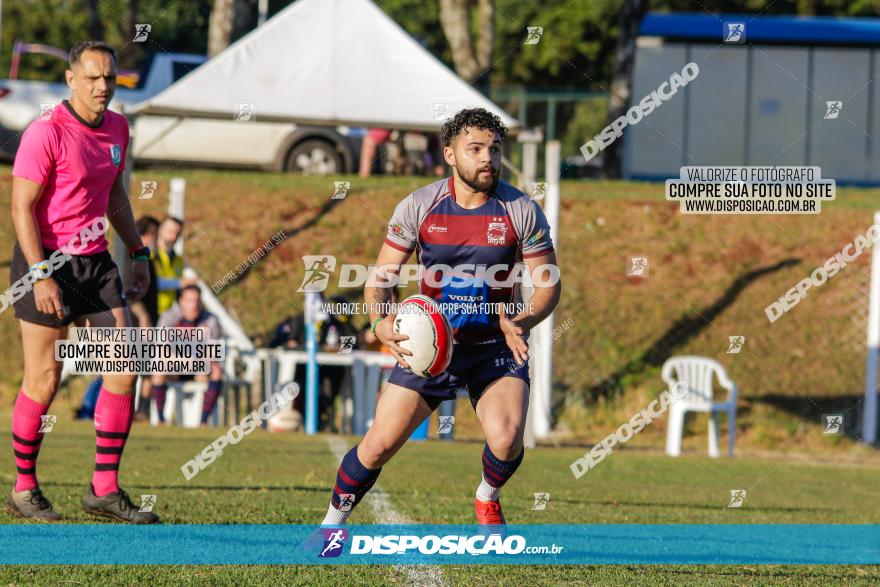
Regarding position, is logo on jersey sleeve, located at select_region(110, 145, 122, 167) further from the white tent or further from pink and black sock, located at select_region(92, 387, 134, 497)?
the white tent

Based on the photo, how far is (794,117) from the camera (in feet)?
90.0

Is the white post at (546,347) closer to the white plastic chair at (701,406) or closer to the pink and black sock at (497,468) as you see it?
the white plastic chair at (701,406)

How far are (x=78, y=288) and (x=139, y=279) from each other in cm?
81

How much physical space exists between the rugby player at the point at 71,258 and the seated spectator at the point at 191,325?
6.76 m

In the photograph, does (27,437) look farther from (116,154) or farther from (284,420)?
(284,420)

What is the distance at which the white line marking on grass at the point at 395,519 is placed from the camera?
6.06 metres

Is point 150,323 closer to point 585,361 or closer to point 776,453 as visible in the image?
point 585,361

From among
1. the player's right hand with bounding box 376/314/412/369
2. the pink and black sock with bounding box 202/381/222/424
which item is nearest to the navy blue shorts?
the player's right hand with bounding box 376/314/412/369

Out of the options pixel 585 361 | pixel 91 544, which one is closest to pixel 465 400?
pixel 585 361

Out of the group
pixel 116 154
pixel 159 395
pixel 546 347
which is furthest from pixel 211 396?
pixel 116 154

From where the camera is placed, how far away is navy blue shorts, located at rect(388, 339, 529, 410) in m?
6.48

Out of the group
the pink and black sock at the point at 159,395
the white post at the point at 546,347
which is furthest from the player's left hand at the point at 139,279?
the pink and black sock at the point at 159,395

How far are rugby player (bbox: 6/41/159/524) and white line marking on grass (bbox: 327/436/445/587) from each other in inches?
57.4

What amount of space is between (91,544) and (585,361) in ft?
39.6
